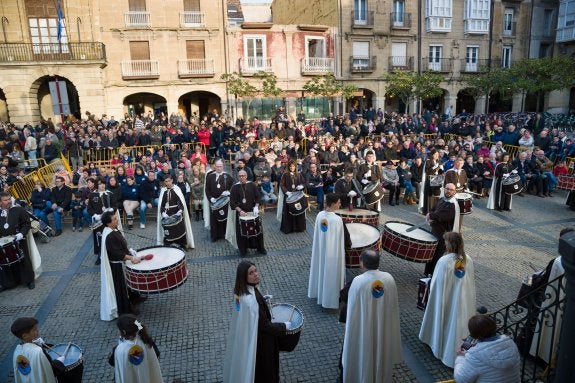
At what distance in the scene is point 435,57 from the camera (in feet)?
109

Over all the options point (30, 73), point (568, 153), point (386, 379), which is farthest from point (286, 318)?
point (30, 73)

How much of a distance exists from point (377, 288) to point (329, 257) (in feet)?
7.23

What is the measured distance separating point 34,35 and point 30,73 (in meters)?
2.44

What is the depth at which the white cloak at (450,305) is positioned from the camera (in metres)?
5.69

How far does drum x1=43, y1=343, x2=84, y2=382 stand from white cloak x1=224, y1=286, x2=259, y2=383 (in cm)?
188

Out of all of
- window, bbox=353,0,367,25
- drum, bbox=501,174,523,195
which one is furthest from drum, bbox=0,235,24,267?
window, bbox=353,0,367,25

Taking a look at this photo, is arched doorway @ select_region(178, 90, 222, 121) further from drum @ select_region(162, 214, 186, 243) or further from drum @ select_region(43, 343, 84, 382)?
drum @ select_region(43, 343, 84, 382)

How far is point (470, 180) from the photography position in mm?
15047

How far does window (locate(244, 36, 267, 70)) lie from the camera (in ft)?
94.4

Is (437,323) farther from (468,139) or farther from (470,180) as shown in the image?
(468,139)

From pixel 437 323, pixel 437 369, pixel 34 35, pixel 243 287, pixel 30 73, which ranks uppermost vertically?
pixel 34 35

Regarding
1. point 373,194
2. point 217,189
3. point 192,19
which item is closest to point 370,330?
point 217,189

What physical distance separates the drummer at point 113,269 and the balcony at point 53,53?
21020 millimetres

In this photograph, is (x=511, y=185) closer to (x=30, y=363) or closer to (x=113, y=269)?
(x=113, y=269)
